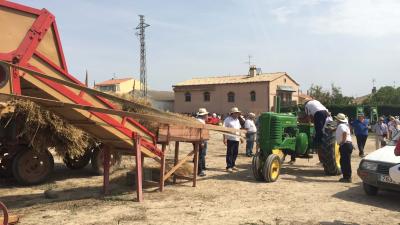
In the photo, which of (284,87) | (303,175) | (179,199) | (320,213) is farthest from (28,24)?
(284,87)

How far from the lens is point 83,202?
764 centimetres

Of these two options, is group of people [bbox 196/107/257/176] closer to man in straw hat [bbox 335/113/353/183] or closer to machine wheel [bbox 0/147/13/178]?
man in straw hat [bbox 335/113/353/183]

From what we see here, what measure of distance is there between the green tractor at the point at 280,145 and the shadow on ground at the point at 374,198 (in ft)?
5.79

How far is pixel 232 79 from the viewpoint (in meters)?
58.1

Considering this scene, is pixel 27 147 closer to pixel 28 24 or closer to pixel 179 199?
→ pixel 179 199

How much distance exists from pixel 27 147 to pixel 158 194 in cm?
326

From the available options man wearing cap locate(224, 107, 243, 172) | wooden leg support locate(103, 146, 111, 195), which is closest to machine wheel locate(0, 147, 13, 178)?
wooden leg support locate(103, 146, 111, 195)

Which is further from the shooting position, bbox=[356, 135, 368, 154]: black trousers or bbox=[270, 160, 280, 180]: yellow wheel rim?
bbox=[356, 135, 368, 154]: black trousers

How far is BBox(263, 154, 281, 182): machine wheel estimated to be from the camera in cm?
978

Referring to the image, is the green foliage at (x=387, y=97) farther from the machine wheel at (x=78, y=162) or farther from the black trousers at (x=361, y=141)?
the machine wheel at (x=78, y=162)

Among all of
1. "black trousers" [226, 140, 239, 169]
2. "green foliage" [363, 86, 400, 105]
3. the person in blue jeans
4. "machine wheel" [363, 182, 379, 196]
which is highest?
"green foliage" [363, 86, 400, 105]

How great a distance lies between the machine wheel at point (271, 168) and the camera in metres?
9.78

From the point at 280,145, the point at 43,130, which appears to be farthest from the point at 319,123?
the point at 43,130

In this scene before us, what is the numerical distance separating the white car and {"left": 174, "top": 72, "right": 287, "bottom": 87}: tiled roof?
150ft
